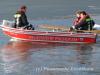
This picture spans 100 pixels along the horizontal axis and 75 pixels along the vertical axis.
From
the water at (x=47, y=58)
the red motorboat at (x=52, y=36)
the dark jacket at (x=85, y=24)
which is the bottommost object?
the water at (x=47, y=58)

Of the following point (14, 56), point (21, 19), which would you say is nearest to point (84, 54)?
point (14, 56)

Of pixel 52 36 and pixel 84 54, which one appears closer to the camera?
pixel 84 54

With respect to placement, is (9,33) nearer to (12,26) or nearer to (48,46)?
(12,26)

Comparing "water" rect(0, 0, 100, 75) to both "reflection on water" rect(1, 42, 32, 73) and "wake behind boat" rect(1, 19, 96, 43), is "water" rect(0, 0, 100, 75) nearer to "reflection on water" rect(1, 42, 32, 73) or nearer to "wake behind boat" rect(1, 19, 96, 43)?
"reflection on water" rect(1, 42, 32, 73)

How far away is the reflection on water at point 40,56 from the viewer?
49.8 ft

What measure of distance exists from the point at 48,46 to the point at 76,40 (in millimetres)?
1341

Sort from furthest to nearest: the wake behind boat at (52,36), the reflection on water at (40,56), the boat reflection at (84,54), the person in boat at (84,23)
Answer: the person in boat at (84,23)
the wake behind boat at (52,36)
the boat reflection at (84,54)
the reflection on water at (40,56)

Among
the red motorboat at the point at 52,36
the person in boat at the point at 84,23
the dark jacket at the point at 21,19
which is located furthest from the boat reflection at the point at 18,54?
the person in boat at the point at 84,23

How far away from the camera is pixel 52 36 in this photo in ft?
66.6

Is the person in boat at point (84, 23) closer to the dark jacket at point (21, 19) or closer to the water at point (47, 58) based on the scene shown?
the water at point (47, 58)

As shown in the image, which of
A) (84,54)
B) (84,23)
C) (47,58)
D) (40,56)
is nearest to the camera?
(47,58)

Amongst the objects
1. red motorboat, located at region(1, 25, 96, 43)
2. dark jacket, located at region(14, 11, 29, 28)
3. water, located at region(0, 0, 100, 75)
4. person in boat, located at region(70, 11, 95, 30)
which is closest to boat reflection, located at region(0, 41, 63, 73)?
water, located at region(0, 0, 100, 75)

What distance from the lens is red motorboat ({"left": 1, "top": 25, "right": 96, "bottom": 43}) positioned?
20.1 m

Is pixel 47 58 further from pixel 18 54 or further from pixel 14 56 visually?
pixel 18 54
